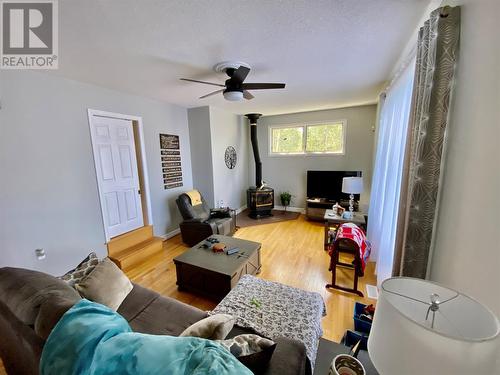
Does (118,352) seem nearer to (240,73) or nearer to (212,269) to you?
(212,269)

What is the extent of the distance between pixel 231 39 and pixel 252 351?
2.15 m

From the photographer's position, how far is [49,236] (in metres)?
2.47

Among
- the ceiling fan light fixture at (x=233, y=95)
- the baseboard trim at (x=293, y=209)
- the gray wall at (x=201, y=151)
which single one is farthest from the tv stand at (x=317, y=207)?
the ceiling fan light fixture at (x=233, y=95)

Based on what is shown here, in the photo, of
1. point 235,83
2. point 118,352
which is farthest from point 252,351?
point 235,83

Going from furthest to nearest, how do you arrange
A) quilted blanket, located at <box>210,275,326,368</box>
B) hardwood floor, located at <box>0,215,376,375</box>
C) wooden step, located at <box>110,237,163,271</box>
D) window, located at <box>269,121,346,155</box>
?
window, located at <box>269,121,346,155</box> → wooden step, located at <box>110,237,163,271</box> → hardwood floor, located at <box>0,215,376,375</box> → quilted blanket, located at <box>210,275,326,368</box>

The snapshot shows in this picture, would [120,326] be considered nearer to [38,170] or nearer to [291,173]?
[38,170]

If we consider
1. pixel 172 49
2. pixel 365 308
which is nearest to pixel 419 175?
pixel 365 308

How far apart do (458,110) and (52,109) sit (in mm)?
3672

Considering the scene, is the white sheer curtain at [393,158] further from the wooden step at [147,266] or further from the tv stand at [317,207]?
the wooden step at [147,266]

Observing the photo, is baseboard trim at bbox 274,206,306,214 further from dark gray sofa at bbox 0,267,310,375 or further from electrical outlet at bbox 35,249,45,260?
electrical outlet at bbox 35,249,45,260

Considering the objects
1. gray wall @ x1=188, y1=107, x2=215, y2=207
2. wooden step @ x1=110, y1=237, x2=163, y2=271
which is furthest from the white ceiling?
wooden step @ x1=110, y1=237, x2=163, y2=271

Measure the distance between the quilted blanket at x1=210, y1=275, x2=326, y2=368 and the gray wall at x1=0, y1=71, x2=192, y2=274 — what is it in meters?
2.29

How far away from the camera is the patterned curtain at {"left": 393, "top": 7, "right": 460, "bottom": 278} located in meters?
1.15

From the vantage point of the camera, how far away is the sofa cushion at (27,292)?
1047 millimetres
